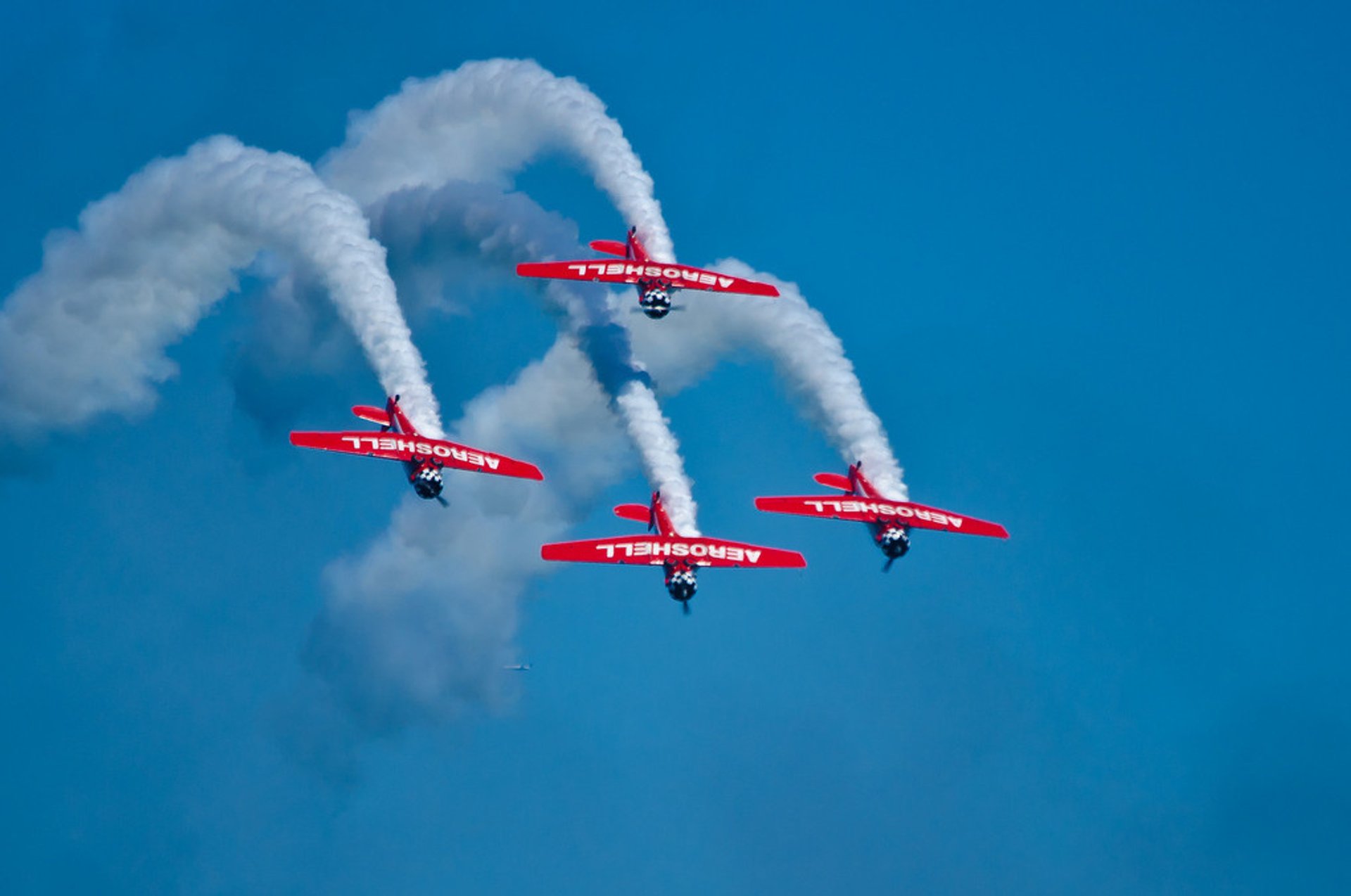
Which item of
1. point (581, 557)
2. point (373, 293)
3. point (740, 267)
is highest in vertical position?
point (740, 267)

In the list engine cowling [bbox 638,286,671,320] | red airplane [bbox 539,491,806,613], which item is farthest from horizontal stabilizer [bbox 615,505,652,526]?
engine cowling [bbox 638,286,671,320]

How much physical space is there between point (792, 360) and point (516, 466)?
663 inches

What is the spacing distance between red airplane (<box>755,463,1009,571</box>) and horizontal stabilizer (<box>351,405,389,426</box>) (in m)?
19.4

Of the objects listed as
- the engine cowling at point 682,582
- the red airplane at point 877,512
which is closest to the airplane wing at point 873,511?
A: the red airplane at point 877,512

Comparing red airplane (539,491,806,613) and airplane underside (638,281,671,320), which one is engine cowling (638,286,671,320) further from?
red airplane (539,491,806,613)

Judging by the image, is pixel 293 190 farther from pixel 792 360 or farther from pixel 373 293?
pixel 792 360

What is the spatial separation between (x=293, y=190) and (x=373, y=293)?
8406mm

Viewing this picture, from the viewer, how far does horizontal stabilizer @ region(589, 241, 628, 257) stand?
137 metres

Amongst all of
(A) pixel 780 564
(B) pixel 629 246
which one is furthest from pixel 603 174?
(A) pixel 780 564

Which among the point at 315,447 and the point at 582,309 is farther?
the point at 582,309

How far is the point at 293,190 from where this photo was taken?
135m

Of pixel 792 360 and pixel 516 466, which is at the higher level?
pixel 792 360

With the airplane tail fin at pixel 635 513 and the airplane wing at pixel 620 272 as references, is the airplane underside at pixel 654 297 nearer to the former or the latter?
the airplane wing at pixel 620 272

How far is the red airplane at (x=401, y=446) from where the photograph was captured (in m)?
128
